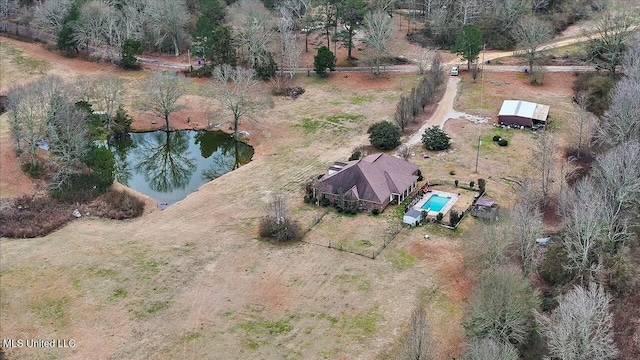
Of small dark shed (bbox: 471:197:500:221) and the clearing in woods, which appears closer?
the clearing in woods

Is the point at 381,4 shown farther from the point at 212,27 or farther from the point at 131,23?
the point at 131,23

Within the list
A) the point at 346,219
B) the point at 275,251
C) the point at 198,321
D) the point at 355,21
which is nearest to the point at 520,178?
the point at 346,219

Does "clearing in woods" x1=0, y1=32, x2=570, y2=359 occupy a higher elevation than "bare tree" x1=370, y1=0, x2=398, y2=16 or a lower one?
lower

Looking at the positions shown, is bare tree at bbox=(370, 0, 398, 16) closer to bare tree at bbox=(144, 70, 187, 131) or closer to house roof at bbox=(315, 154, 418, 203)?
bare tree at bbox=(144, 70, 187, 131)

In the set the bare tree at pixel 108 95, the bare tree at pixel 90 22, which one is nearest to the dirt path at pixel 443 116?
the bare tree at pixel 108 95

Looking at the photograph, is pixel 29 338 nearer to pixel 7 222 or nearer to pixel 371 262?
pixel 7 222

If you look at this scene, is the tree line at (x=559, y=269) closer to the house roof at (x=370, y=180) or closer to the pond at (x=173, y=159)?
the house roof at (x=370, y=180)

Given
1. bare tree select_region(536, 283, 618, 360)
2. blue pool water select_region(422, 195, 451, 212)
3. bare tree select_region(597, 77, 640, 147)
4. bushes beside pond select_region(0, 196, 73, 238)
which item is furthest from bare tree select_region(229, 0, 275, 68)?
bare tree select_region(536, 283, 618, 360)

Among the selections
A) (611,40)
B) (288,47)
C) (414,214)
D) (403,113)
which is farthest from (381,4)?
(414,214)
